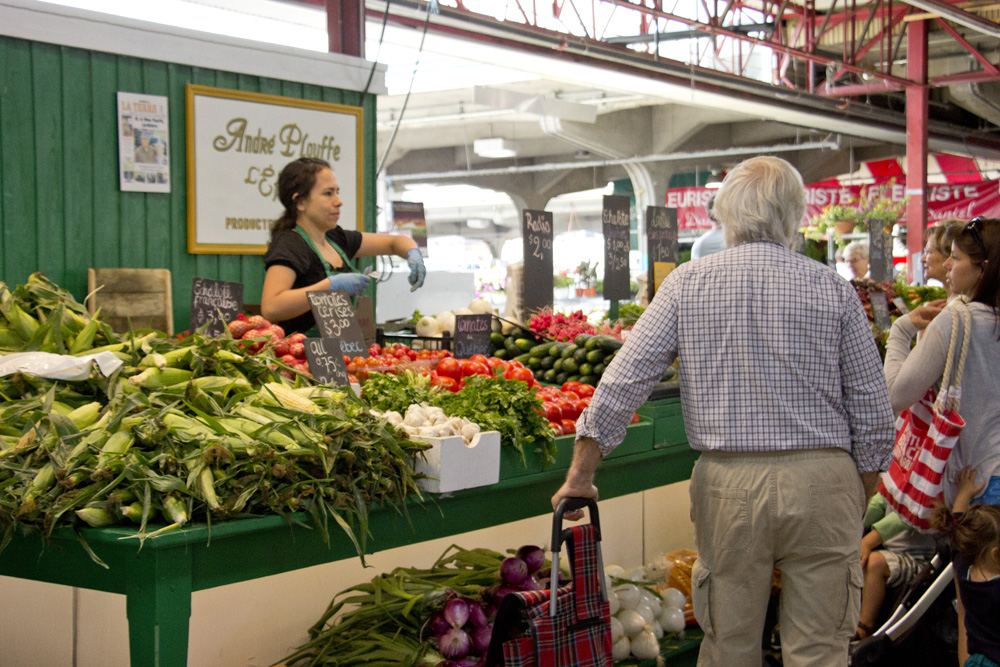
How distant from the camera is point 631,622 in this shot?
117 inches

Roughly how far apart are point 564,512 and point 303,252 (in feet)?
6.38

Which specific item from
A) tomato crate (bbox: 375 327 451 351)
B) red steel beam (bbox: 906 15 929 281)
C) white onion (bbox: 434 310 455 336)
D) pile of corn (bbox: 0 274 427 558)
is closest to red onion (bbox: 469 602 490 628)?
pile of corn (bbox: 0 274 427 558)

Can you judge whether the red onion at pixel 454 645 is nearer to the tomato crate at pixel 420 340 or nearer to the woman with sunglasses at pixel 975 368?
the woman with sunglasses at pixel 975 368

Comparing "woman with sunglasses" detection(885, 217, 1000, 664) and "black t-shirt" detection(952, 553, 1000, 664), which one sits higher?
"woman with sunglasses" detection(885, 217, 1000, 664)

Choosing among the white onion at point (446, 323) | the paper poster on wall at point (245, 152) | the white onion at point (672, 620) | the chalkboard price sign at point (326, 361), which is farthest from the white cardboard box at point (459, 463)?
the paper poster on wall at point (245, 152)

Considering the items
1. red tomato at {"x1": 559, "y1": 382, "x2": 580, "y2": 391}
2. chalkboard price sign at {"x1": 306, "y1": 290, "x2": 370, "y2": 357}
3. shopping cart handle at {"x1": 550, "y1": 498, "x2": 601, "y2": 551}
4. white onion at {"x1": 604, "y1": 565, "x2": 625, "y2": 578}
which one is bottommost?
white onion at {"x1": 604, "y1": 565, "x2": 625, "y2": 578}

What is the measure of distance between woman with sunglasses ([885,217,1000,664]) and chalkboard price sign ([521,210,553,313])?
202 cm

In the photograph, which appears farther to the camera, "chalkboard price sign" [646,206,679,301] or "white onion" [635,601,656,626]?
"chalkboard price sign" [646,206,679,301]

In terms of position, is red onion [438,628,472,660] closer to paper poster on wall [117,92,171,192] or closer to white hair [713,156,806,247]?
white hair [713,156,806,247]

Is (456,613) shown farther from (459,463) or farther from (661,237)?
(661,237)

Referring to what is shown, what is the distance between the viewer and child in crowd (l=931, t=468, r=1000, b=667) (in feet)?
9.02

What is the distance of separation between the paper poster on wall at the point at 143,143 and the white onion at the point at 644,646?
3.34m

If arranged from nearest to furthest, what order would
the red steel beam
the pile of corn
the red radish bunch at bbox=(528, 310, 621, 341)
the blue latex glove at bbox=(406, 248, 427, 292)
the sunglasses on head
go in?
the pile of corn
the sunglasses on head
the blue latex glove at bbox=(406, 248, 427, 292)
the red radish bunch at bbox=(528, 310, 621, 341)
the red steel beam

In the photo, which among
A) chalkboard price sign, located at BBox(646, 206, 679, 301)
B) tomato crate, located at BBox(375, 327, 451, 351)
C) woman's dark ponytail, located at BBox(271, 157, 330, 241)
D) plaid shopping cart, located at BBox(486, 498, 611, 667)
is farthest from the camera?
chalkboard price sign, located at BBox(646, 206, 679, 301)
